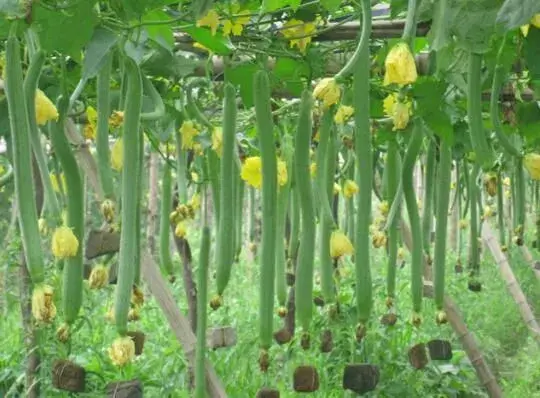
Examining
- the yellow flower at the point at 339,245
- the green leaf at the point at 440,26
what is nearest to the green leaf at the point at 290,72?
the yellow flower at the point at 339,245

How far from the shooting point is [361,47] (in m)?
1.17

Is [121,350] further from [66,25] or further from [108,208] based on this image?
[66,25]

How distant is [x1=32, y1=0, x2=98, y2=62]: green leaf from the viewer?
4.47 ft

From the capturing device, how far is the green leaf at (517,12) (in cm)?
108

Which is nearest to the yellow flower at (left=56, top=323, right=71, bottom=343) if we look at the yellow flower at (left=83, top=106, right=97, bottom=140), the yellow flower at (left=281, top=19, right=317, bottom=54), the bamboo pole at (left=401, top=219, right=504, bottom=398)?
the yellow flower at (left=281, top=19, right=317, bottom=54)

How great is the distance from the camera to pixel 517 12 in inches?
43.0

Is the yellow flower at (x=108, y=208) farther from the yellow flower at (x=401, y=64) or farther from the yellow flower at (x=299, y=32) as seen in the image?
the yellow flower at (x=299, y=32)

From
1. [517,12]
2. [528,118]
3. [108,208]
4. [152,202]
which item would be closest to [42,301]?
[108,208]

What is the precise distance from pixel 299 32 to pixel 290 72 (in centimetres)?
35

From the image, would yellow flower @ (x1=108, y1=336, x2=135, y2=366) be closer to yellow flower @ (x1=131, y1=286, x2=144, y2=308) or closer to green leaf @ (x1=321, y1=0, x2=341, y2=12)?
yellow flower @ (x1=131, y1=286, x2=144, y2=308)

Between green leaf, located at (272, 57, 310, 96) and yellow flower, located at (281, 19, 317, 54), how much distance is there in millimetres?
222

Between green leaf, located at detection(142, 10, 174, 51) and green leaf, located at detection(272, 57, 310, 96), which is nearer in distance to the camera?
green leaf, located at detection(142, 10, 174, 51)

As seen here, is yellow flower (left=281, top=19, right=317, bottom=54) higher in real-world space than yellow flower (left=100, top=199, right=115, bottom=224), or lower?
higher

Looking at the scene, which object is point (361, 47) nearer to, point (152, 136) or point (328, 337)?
point (152, 136)
